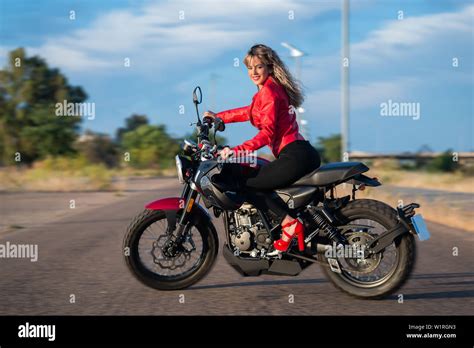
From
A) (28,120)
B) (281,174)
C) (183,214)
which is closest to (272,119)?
(281,174)

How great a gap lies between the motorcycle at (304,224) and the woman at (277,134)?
0.11 m

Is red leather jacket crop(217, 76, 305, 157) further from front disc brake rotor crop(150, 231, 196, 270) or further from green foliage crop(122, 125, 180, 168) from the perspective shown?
green foliage crop(122, 125, 180, 168)

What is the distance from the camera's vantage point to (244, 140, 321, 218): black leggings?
6770 millimetres

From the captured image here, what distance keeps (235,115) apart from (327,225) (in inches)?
58.9

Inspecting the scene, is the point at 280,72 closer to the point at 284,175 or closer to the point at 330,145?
the point at 284,175

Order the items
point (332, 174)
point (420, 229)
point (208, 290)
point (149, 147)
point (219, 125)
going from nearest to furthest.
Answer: point (420, 229)
point (332, 174)
point (219, 125)
point (208, 290)
point (149, 147)

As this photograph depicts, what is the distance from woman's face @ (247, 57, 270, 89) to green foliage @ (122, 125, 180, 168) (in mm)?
67880

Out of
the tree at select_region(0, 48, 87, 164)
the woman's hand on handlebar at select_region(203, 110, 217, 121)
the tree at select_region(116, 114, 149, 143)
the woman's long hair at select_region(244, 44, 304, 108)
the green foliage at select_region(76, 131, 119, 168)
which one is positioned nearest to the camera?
the woman's long hair at select_region(244, 44, 304, 108)

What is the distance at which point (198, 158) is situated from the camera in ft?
23.4

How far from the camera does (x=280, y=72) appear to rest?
702 centimetres

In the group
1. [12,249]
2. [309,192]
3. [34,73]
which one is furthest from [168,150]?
[309,192]

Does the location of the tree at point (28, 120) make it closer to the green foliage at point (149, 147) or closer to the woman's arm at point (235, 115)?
the green foliage at point (149, 147)

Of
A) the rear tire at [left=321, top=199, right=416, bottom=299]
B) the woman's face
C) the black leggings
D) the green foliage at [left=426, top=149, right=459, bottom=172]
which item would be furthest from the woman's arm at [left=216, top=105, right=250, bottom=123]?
the green foliage at [left=426, top=149, right=459, bottom=172]

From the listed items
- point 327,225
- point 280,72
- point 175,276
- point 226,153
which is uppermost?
point 280,72
